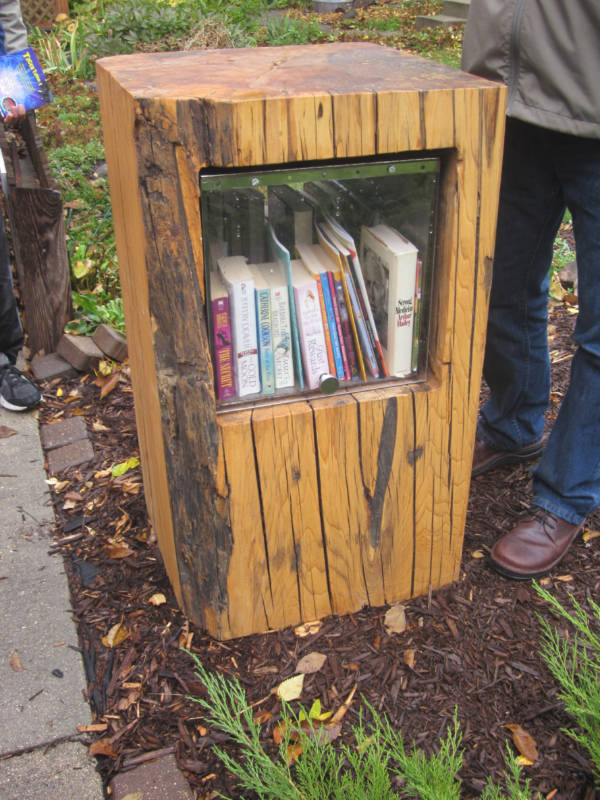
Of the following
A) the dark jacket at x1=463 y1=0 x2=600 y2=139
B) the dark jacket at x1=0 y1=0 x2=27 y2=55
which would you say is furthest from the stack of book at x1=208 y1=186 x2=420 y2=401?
the dark jacket at x1=0 y1=0 x2=27 y2=55

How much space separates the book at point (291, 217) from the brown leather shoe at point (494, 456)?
120cm

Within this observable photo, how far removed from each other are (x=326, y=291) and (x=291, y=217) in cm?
21

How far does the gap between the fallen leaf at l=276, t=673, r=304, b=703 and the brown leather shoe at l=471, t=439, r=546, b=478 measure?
1.08m

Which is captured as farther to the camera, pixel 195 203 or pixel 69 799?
pixel 69 799

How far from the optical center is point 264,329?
1.83 m

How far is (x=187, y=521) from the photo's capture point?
1.93 metres

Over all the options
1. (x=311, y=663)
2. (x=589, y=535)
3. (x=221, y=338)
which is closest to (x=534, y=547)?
(x=589, y=535)

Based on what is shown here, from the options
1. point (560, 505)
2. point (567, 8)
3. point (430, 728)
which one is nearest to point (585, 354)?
point (560, 505)

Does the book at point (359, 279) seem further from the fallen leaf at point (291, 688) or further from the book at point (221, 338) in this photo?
the fallen leaf at point (291, 688)

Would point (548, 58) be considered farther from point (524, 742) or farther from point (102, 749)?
point (102, 749)

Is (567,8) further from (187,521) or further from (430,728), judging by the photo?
(430,728)

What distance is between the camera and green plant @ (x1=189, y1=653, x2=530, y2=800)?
1.52 metres

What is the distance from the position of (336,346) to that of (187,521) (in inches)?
22.9

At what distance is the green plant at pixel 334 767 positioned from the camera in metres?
1.52
